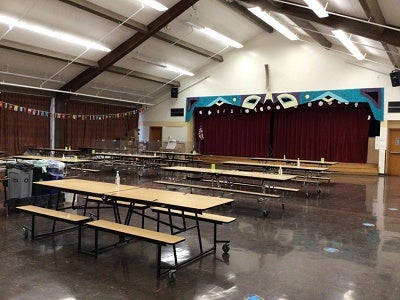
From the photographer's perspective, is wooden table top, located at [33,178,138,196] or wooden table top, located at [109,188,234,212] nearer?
wooden table top, located at [109,188,234,212]

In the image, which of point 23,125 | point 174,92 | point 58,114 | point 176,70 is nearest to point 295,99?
point 176,70

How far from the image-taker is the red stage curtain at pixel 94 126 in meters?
16.0

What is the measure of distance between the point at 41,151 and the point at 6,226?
30.8 ft

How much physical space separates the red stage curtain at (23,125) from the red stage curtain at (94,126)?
3.22 feet

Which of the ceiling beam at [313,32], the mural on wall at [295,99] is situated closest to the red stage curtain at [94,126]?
the mural on wall at [295,99]

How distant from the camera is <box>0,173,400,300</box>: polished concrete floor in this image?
3094 mm

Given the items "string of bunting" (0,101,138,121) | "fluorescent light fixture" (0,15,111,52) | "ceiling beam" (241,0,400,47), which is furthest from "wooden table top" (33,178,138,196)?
"string of bunting" (0,101,138,121)

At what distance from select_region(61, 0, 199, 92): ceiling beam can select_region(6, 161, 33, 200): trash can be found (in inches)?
285

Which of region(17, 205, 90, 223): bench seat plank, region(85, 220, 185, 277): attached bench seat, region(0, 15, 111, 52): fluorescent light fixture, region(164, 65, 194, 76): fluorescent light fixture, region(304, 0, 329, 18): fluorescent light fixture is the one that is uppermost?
region(164, 65, 194, 76): fluorescent light fixture

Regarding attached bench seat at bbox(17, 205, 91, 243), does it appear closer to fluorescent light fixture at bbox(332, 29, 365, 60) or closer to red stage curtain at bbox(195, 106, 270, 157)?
fluorescent light fixture at bbox(332, 29, 365, 60)

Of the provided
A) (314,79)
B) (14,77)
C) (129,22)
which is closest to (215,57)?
(314,79)

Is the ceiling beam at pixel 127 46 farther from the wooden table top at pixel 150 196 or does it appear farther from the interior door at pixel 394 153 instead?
the interior door at pixel 394 153

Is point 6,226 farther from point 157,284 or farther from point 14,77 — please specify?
point 14,77

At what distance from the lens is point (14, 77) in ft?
43.2
